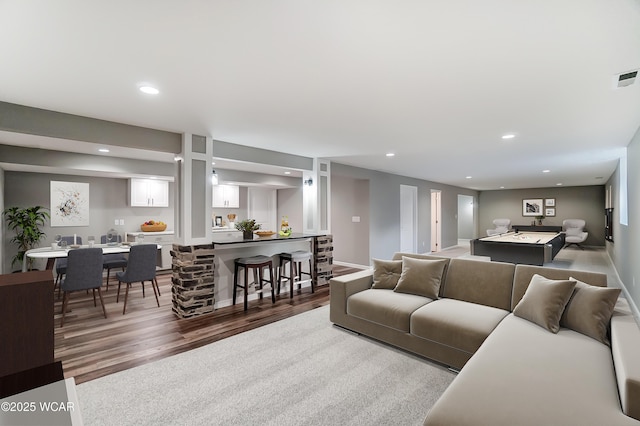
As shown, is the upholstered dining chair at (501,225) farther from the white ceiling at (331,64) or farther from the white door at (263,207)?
the white ceiling at (331,64)

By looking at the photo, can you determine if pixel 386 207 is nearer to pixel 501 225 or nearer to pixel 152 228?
pixel 152 228

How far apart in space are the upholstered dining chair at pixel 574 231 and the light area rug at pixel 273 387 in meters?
10.8

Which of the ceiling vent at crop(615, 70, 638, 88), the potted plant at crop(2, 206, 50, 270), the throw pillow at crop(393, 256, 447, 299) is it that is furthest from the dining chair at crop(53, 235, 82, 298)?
the ceiling vent at crop(615, 70, 638, 88)

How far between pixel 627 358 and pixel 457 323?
1.06m

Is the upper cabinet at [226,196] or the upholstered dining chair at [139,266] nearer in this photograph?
the upholstered dining chair at [139,266]

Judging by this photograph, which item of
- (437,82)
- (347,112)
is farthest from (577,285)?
(347,112)

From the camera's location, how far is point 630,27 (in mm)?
1694

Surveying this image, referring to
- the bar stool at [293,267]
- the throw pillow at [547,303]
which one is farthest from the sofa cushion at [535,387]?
the bar stool at [293,267]

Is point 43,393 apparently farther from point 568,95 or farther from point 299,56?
point 568,95

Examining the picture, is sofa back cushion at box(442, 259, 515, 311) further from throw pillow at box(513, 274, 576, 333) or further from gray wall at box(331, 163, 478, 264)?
gray wall at box(331, 163, 478, 264)

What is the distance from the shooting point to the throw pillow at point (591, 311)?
7.22 ft

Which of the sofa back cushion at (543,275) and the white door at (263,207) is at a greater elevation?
the white door at (263,207)

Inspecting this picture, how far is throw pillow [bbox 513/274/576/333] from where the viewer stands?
2338 millimetres

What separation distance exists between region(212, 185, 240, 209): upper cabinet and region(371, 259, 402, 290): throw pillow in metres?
5.19
